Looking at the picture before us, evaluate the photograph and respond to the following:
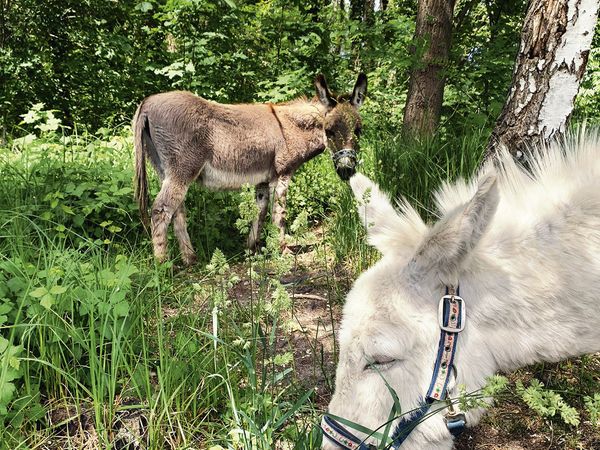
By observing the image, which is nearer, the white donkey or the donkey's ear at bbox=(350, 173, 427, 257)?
the white donkey

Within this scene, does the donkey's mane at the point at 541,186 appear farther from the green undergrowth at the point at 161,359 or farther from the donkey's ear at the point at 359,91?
the donkey's ear at the point at 359,91

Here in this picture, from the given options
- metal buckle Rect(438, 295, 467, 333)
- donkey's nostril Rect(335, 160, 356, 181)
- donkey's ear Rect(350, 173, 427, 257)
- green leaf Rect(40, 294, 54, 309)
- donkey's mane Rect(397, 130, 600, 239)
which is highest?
donkey's mane Rect(397, 130, 600, 239)

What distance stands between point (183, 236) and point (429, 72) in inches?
132

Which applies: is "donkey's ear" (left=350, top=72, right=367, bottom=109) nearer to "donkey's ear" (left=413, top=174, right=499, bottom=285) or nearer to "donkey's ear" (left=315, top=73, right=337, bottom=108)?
"donkey's ear" (left=315, top=73, right=337, bottom=108)

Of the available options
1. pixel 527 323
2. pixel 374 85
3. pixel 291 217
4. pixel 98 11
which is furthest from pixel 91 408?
pixel 98 11

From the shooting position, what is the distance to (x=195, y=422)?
201 cm

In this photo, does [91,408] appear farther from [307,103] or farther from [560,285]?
[307,103]

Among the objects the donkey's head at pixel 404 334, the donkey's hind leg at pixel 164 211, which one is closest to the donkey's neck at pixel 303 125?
the donkey's hind leg at pixel 164 211

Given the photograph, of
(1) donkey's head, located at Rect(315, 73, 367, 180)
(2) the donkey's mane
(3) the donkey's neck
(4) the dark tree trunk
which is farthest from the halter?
(3) the donkey's neck

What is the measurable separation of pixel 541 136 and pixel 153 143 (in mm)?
3405

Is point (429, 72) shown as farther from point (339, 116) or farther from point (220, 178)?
point (220, 178)

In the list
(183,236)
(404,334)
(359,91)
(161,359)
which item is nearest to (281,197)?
(183,236)

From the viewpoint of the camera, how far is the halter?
1475 millimetres

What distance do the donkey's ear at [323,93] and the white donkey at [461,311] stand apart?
3.88m
